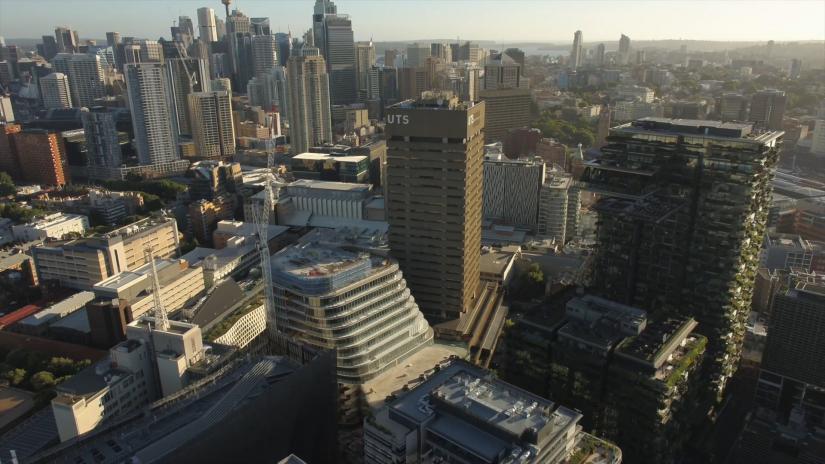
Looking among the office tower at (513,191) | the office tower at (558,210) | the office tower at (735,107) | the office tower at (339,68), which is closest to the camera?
the office tower at (558,210)

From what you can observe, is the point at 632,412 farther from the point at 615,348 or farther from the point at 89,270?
the point at 89,270

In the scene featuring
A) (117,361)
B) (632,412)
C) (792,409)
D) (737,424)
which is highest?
(117,361)

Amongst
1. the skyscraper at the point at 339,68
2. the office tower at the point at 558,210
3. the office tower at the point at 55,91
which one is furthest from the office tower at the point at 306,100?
the office tower at the point at 55,91

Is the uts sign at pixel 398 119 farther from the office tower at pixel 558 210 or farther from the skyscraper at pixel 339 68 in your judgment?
the skyscraper at pixel 339 68

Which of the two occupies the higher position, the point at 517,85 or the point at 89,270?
the point at 517,85

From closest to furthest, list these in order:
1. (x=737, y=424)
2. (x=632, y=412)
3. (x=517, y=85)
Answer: (x=632, y=412) < (x=737, y=424) < (x=517, y=85)

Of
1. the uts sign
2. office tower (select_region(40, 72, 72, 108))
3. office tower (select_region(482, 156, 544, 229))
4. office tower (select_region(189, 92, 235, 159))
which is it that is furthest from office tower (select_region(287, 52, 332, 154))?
office tower (select_region(40, 72, 72, 108))

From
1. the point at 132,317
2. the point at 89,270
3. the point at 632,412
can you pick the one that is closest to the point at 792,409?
the point at 632,412
